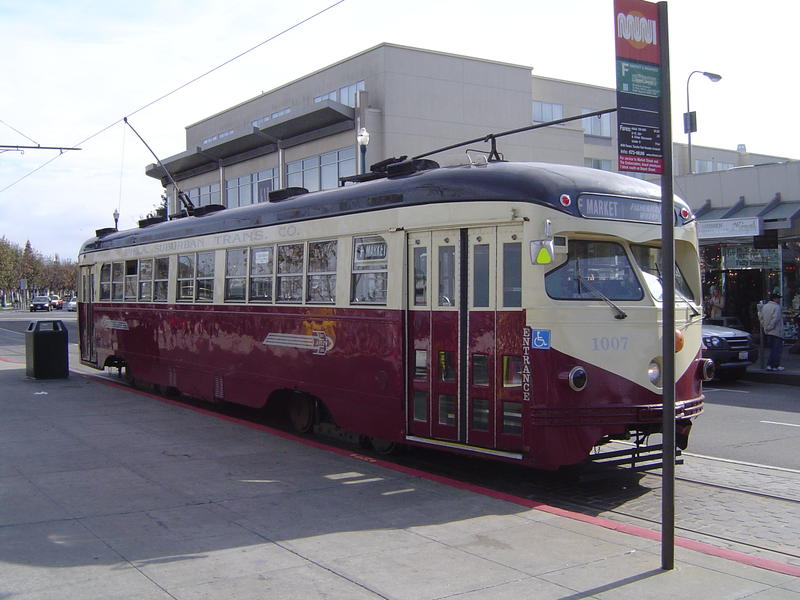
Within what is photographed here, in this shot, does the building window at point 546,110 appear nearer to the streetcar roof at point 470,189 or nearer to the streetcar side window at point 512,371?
the streetcar roof at point 470,189

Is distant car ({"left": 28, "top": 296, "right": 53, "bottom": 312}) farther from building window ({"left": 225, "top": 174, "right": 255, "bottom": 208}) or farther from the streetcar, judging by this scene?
the streetcar

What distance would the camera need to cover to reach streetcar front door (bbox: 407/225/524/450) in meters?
7.46

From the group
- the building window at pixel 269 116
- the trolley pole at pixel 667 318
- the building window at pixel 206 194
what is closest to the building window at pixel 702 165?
the building window at pixel 269 116

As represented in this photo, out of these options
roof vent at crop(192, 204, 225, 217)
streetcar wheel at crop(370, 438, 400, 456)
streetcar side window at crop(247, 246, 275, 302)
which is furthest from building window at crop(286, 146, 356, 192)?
streetcar wheel at crop(370, 438, 400, 456)

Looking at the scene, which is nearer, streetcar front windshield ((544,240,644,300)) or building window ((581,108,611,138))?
streetcar front windshield ((544,240,644,300))

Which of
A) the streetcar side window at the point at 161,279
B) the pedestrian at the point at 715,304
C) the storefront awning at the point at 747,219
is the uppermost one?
the storefront awning at the point at 747,219

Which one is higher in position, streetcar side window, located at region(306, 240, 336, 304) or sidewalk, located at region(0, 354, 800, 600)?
streetcar side window, located at region(306, 240, 336, 304)

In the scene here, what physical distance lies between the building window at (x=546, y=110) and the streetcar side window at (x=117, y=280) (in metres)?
33.9

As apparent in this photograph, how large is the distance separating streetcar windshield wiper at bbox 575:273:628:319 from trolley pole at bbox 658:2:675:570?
2060 mm

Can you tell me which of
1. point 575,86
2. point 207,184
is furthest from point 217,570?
point 575,86

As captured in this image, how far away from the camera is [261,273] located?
35.9 ft

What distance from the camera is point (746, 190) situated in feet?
75.5

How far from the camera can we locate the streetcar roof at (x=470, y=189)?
24.6 feet

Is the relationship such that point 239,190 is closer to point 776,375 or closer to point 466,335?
point 776,375
